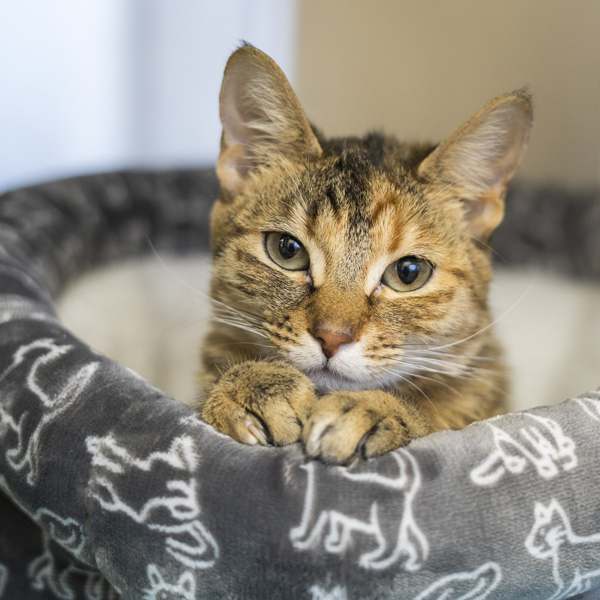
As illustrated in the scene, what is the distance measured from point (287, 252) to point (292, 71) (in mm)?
829

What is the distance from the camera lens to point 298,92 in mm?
1621

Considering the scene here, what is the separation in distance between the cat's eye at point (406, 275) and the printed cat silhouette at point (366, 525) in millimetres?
376

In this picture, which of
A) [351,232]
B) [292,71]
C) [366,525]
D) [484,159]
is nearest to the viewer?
[366,525]

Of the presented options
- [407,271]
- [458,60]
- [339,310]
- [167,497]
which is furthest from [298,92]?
[167,497]

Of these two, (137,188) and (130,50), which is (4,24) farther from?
(137,188)

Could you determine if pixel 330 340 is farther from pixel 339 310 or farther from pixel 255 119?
pixel 255 119

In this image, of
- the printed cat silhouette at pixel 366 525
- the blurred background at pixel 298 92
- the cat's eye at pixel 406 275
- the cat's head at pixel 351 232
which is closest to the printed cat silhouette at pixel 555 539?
the printed cat silhouette at pixel 366 525

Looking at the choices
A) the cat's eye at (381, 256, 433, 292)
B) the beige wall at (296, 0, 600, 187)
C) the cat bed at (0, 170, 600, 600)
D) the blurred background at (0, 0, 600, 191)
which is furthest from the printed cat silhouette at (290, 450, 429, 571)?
the beige wall at (296, 0, 600, 187)

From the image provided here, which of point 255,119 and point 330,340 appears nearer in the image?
point 330,340

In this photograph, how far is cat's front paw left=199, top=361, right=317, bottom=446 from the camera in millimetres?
750

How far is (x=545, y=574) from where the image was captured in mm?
714

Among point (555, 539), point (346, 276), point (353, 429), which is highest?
point (346, 276)

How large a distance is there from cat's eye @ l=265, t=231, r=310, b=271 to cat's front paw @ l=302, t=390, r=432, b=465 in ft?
0.95

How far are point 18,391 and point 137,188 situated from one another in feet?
3.78
